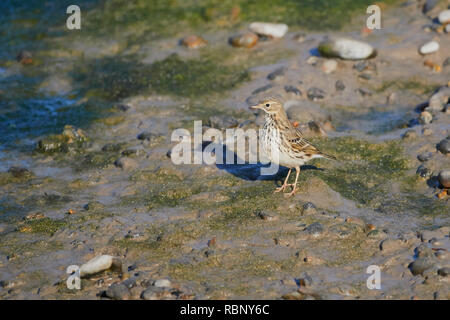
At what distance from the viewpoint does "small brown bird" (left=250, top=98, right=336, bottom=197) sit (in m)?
9.02

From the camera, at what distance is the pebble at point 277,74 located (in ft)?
42.4

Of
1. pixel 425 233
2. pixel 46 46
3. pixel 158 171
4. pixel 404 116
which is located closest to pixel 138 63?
pixel 46 46

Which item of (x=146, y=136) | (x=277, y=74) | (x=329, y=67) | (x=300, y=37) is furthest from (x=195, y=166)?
(x=300, y=37)

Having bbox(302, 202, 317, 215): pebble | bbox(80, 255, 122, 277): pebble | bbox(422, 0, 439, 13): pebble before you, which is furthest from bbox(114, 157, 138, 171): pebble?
bbox(422, 0, 439, 13): pebble

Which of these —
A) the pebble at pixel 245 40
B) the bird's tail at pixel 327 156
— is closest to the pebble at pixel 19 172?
the bird's tail at pixel 327 156

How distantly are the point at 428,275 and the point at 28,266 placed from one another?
462 cm

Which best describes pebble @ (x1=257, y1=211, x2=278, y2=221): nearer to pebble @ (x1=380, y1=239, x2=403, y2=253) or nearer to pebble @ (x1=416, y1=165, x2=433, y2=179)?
pebble @ (x1=380, y1=239, x2=403, y2=253)

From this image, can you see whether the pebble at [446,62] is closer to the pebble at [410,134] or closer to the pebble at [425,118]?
the pebble at [425,118]

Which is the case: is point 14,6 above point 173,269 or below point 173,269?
above

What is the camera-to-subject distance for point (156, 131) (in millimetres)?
11531

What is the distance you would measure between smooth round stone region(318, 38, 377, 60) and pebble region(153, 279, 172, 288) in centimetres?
751

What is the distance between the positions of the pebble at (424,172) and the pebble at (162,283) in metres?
4.38
